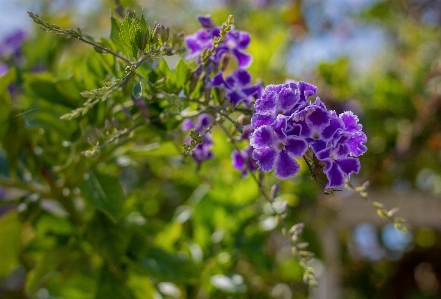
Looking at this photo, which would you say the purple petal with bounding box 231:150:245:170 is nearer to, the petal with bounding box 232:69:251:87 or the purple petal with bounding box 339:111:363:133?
the petal with bounding box 232:69:251:87

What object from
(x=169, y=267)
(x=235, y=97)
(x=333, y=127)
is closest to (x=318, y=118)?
(x=333, y=127)

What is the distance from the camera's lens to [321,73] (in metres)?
1.67

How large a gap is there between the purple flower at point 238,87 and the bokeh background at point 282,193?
0.16 metres

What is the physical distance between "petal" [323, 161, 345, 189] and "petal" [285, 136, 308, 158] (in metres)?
0.04

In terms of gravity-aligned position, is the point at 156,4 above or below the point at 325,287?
above

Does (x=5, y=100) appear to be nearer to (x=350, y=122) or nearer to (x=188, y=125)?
(x=188, y=125)

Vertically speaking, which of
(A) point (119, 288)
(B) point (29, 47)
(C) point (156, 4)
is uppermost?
(C) point (156, 4)

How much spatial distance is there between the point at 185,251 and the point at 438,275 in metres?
1.40

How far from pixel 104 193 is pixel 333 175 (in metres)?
0.46

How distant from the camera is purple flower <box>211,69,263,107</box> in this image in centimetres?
76

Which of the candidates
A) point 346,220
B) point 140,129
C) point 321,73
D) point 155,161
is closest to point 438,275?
point 346,220

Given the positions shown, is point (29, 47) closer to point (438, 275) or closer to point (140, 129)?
point (140, 129)

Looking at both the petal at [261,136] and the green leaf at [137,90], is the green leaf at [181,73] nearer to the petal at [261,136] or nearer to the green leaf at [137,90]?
the green leaf at [137,90]

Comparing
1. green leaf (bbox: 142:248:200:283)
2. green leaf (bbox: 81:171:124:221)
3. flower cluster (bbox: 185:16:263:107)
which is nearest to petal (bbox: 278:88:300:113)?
flower cluster (bbox: 185:16:263:107)
